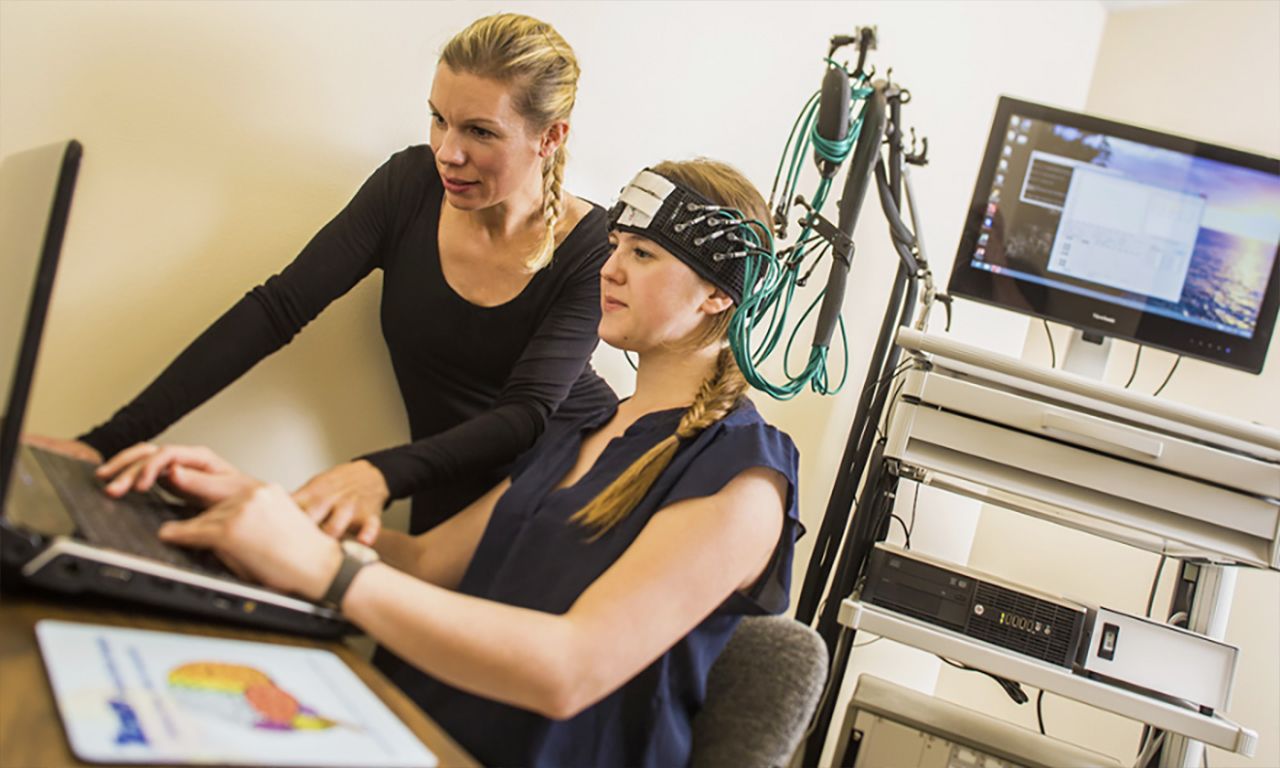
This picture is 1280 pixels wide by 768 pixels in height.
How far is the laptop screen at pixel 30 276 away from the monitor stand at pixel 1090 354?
1.96m

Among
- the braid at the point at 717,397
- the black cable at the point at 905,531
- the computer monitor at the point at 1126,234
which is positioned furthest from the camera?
the black cable at the point at 905,531

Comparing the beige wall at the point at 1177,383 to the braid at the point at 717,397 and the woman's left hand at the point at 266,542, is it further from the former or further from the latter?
the woman's left hand at the point at 266,542

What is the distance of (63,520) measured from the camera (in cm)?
87

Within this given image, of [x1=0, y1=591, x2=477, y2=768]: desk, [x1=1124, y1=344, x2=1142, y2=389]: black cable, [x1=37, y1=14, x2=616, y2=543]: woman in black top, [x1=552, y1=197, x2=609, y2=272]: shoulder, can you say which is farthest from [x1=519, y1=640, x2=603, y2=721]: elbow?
[x1=1124, y1=344, x2=1142, y2=389]: black cable

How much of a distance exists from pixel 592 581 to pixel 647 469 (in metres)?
0.14

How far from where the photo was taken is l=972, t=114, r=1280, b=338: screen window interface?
2178 millimetres

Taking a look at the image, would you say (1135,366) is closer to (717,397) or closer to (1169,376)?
(1169,376)

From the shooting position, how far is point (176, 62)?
55.2 inches

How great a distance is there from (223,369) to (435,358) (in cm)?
29

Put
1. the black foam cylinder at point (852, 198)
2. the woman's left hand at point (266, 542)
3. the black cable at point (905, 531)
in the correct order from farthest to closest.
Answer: the black cable at point (905, 531) < the black foam cylinder at point (852, 198) < the woman's left hand at point (266, 542)

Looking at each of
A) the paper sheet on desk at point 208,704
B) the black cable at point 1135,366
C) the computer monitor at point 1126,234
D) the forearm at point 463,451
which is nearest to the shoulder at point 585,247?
the forearm at point 463,451

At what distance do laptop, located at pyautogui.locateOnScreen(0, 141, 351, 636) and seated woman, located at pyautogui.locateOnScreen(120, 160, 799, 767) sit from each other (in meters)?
0.04

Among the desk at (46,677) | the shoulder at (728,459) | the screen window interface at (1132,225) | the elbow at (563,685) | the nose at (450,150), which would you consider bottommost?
the desk at (46,677)

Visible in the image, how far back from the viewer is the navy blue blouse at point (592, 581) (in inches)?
46.6
